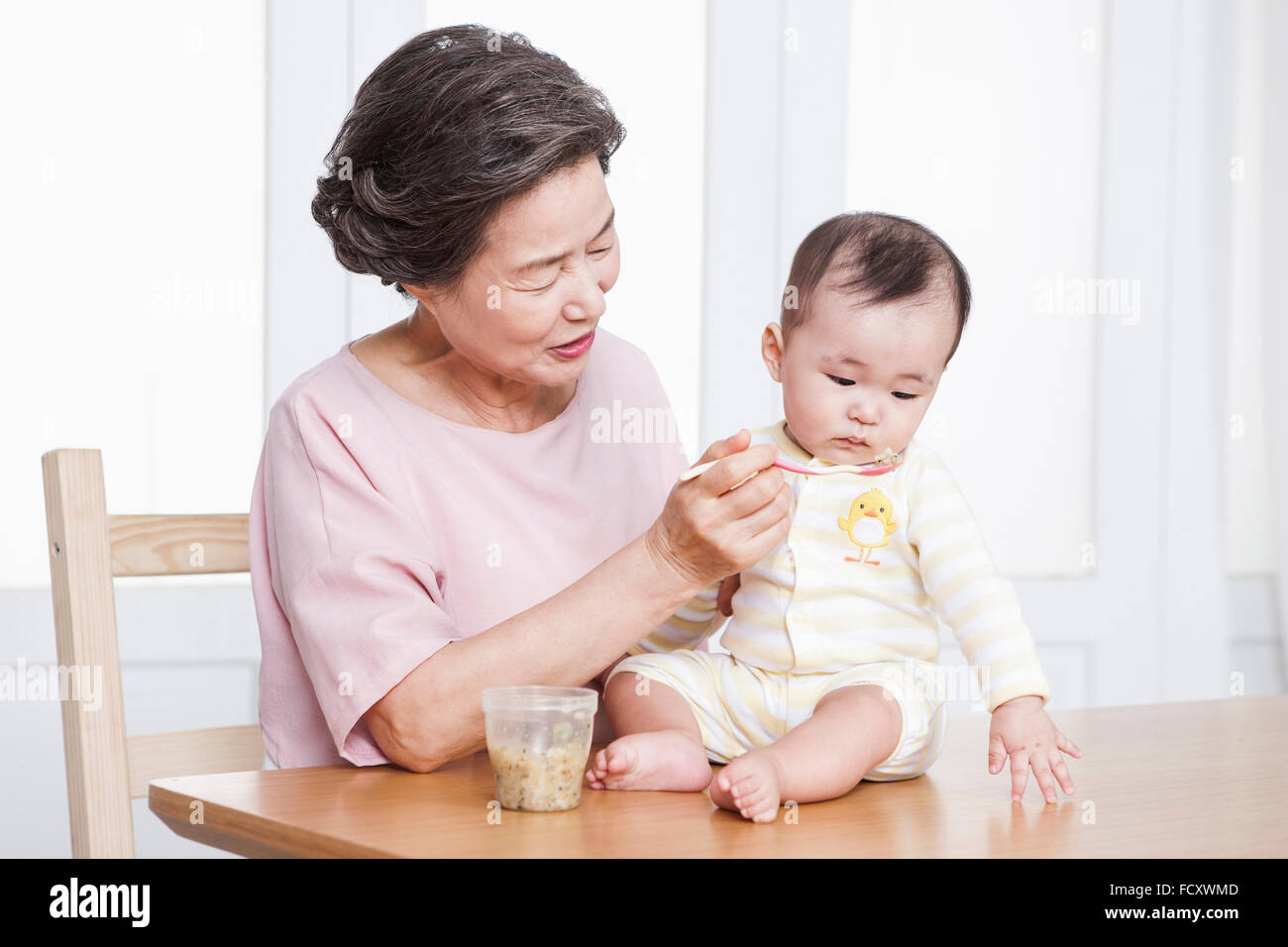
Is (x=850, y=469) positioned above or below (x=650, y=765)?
above

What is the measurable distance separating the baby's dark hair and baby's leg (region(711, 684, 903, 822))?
1.11 feet

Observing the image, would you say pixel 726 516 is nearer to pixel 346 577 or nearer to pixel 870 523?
pixel 870 523

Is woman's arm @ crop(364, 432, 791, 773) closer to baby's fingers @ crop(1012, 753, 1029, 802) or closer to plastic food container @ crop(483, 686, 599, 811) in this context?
plastic food container @ crop(483, 686, 599, 811)

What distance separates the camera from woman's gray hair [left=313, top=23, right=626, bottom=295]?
1345 millimetres

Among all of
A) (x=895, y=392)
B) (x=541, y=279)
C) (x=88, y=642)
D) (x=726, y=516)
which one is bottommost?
(x=88, y=642)

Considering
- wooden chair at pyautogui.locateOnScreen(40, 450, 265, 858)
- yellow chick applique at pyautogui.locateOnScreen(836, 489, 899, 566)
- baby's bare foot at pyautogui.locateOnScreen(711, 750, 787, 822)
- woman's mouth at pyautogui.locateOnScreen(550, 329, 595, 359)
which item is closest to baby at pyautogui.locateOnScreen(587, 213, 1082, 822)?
yellow chick applique at pyautogui.locateOnScreen(836, 489, 899, 566)

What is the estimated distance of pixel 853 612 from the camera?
125 cm

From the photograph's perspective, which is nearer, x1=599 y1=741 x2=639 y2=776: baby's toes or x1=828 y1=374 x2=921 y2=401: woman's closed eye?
x1=599 y1=741 x2=639 y2=776: baby's toes

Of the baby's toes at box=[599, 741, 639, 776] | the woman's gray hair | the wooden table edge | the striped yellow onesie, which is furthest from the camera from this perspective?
the woman's gray hair

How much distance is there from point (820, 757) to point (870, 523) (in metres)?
0.25

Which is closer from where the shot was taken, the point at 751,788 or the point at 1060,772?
the point at 751,788

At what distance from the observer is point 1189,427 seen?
3393 mm

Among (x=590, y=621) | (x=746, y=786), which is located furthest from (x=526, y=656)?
(x=746, y=786)

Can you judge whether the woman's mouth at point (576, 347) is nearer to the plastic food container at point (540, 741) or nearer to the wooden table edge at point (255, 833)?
the plastic food container at point (540, 741)
